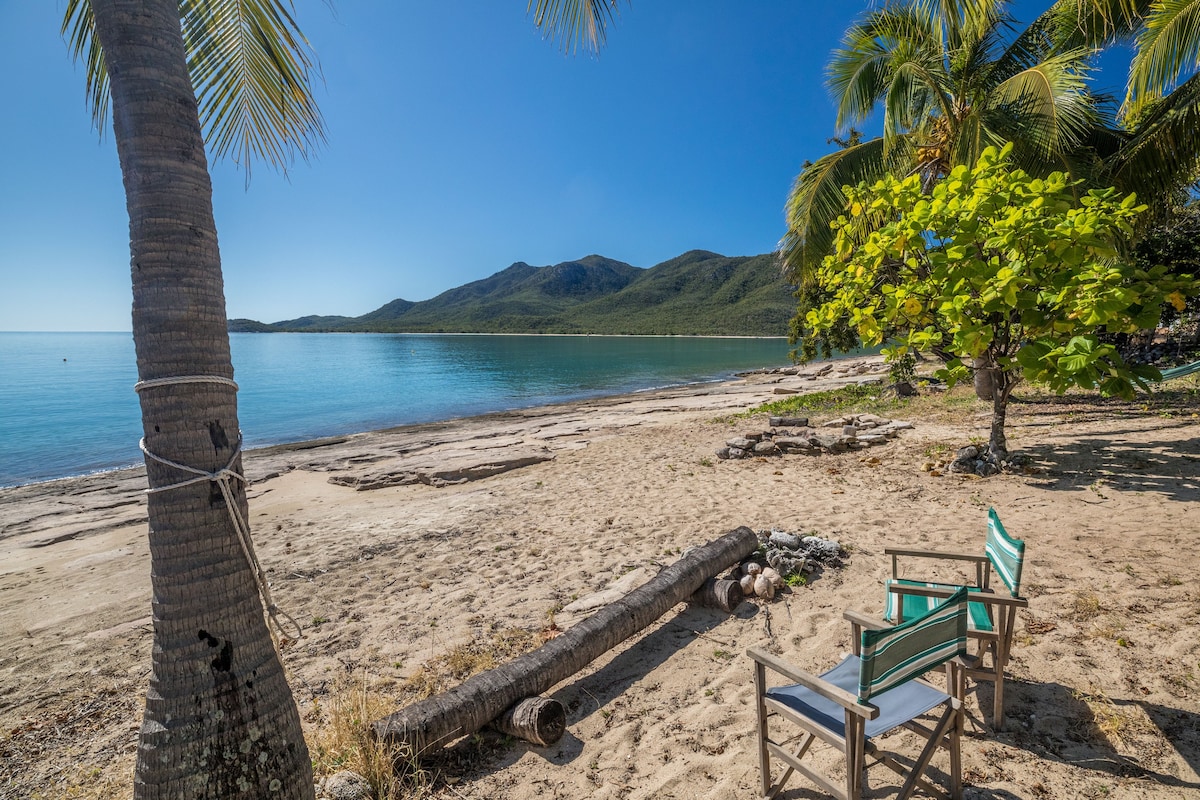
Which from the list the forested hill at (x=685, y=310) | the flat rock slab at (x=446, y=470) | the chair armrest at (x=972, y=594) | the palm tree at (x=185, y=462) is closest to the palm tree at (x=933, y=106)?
the flat rock slab at (x=446, y=470)

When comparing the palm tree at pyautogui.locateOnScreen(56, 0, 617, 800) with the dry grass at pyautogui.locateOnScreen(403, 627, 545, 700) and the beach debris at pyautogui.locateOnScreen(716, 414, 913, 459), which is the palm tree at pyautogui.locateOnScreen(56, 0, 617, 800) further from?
the beach debris at pyautogui.locateOnScreen(716, 414, 913, 459)

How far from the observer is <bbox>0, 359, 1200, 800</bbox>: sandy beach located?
2703 mm

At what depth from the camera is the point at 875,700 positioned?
Answer: 7.91ft

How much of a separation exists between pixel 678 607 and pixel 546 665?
58.5 inches

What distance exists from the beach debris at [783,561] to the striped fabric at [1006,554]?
1.56 m

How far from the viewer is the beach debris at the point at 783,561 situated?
438 centimetres

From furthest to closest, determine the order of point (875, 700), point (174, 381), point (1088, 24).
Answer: point (1088, 24) < point (875, 700) < point (174, 381)

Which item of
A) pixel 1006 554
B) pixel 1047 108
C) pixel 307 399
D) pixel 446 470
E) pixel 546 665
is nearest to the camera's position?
pixel 1006 554

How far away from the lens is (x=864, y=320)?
6.07 meters

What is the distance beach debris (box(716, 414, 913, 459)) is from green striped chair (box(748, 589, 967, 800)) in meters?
6.35

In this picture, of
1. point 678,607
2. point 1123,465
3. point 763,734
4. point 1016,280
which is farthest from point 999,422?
point 763,734

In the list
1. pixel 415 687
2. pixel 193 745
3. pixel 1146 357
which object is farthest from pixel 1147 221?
pixel 193 745

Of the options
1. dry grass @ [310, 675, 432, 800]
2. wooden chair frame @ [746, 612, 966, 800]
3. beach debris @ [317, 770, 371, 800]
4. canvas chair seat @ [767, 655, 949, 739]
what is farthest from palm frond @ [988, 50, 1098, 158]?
beach debris @ [317, 770, 371, 800]

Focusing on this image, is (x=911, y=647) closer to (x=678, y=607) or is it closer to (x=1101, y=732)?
(x=1101, y=732)
